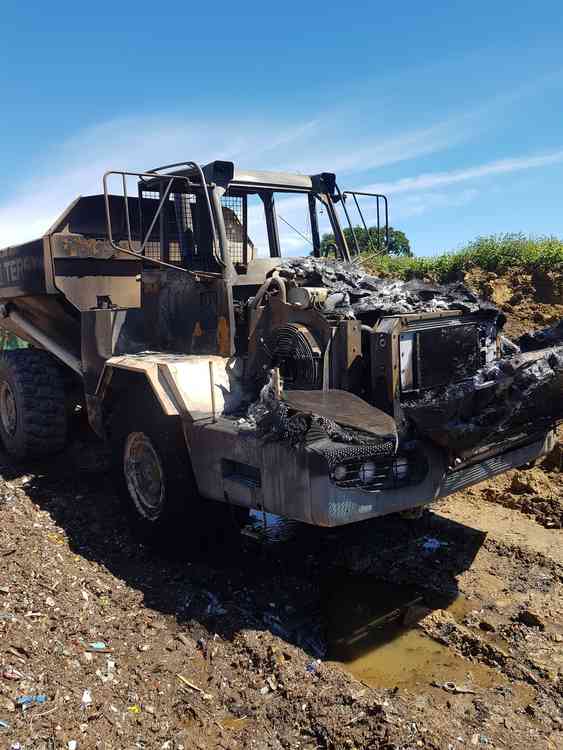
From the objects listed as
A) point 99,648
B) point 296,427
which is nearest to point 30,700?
point 99,648

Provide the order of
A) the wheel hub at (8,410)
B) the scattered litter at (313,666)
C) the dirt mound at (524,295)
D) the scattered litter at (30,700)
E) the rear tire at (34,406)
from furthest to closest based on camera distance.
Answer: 1. the dirt mound at (524,295)
2. the wheel hub at (8,410)
3. the rear tire at (34,406)
4. the scattered litter at (313,666)
5. the scattered litter at (30,700)

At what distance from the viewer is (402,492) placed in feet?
12.6

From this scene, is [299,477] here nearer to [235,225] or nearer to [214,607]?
[214,607]

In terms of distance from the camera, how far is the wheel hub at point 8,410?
682cm

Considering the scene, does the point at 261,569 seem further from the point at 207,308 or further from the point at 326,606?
the point at 207,308

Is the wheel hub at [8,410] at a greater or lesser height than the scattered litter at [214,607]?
greater

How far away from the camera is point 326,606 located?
14.0ft

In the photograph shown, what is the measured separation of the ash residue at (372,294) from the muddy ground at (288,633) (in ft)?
5.58

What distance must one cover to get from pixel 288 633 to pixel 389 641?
1.86ft

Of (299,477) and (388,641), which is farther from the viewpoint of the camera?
(388,641)

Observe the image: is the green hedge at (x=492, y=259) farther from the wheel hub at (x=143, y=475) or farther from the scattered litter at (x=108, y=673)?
the scattered litter at (x=108, y=673)

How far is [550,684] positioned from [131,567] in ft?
8.75

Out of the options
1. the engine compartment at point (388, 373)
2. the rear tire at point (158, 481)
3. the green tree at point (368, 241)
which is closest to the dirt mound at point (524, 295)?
the green tree at point (368, 241)

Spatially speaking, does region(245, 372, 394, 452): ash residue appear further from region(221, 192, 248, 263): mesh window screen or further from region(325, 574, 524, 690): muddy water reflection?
region(221, 192, 248, 263): mesh window screen
